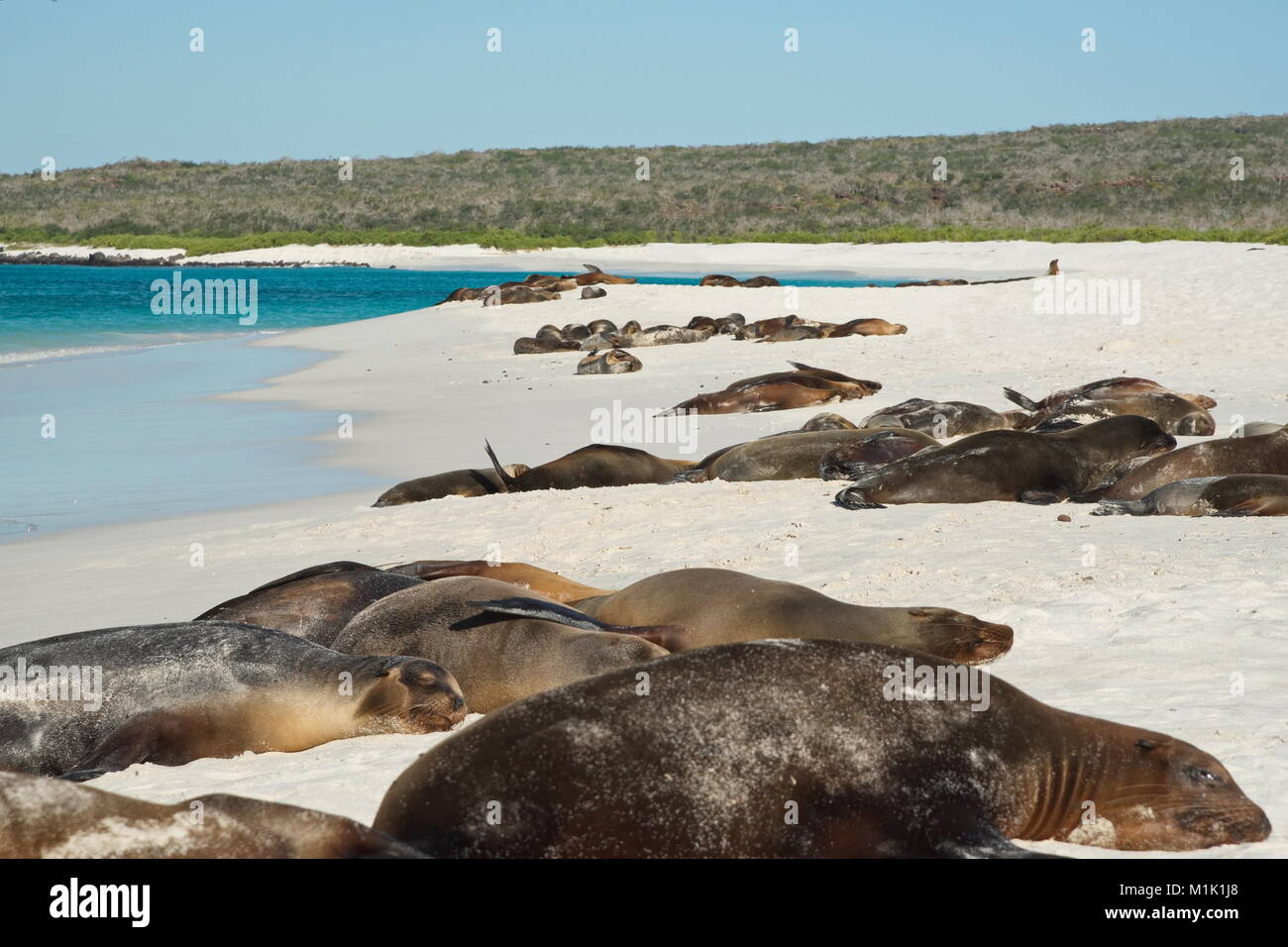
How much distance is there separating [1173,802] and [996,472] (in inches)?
207

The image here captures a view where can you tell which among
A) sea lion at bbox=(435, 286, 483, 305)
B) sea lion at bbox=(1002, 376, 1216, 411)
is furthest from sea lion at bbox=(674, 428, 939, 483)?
sea lion at bbox=(435, 286, 483, 305)

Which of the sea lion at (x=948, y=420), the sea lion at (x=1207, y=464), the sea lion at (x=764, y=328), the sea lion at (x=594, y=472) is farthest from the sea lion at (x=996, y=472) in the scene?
the sea lion at (x=764, y=328)

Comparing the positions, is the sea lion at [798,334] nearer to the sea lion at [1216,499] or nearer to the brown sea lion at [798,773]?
the sea lion at [1216,499]

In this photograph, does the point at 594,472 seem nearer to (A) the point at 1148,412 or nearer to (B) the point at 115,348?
(A) the point at 1148,412

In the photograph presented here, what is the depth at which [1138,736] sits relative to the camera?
3652mm

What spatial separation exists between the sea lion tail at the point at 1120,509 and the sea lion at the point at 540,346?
45.2 ft

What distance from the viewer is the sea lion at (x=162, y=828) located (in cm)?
256

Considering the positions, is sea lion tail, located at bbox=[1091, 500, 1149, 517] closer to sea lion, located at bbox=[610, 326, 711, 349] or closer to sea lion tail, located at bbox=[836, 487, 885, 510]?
sea lion tail, located at bbox=[836, 487, 885, 510]

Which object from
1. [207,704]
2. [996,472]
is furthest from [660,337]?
[207,704]

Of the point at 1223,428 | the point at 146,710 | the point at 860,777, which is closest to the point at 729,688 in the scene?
the point at 860,777

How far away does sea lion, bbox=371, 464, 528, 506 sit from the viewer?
384 inches

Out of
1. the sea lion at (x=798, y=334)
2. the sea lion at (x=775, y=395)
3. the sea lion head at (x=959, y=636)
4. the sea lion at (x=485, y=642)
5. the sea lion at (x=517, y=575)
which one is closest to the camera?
the sea lion at (x=485, y=642)
